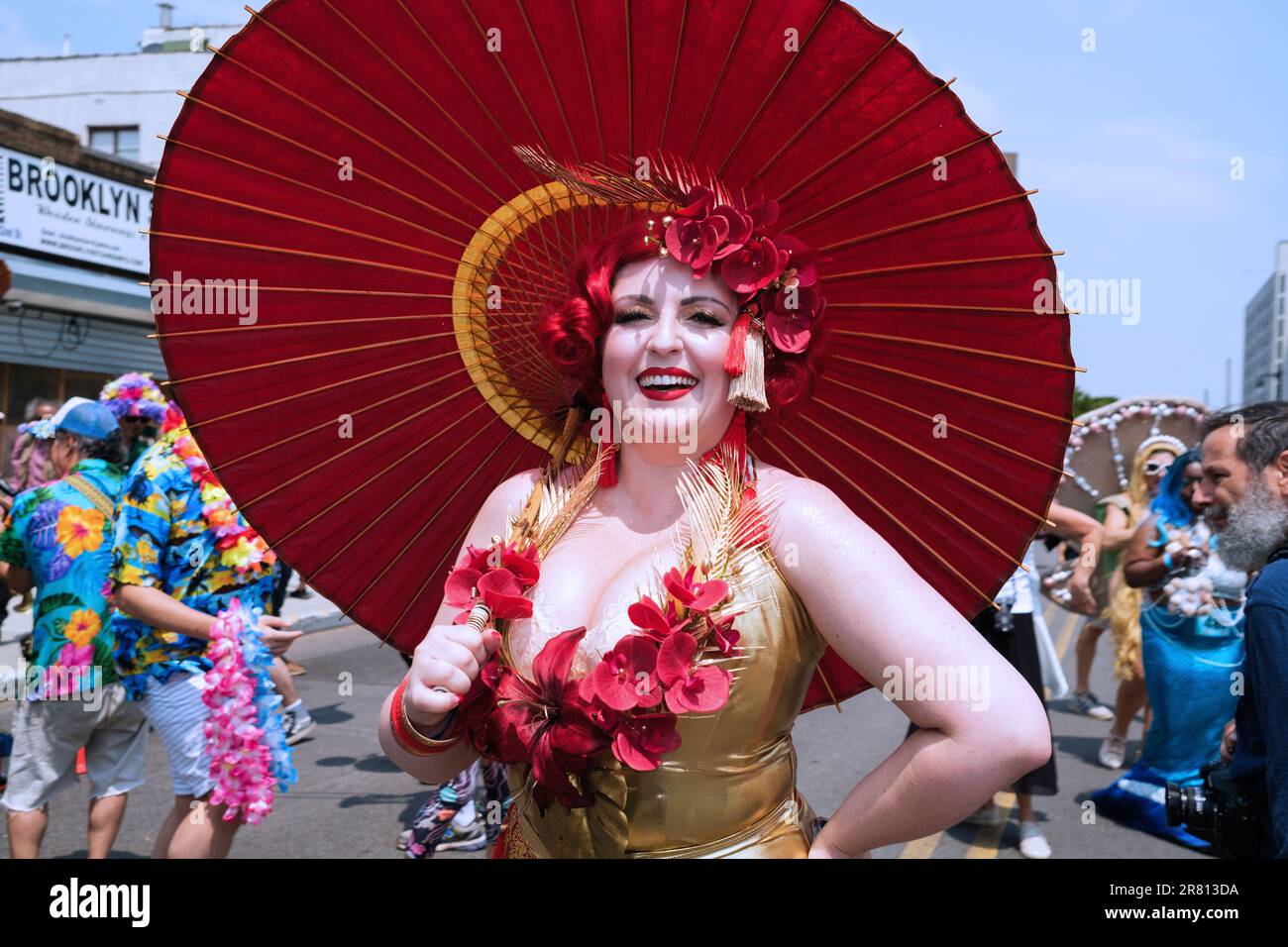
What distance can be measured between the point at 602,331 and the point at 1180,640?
4.64 meters

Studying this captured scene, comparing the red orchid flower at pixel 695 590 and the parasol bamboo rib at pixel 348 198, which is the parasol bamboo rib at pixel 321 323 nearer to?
the parasol bamboo rib at pixel 348 198

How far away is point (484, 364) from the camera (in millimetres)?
2180

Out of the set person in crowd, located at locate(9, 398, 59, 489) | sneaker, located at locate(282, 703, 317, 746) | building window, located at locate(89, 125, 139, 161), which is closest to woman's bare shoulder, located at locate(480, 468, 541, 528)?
person in crowd, located at locate(9, 398, 59, 489)

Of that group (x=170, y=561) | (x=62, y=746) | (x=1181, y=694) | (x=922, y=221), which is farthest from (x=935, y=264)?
(x=1181, y=694)

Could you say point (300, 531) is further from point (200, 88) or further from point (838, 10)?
point (838, 10)

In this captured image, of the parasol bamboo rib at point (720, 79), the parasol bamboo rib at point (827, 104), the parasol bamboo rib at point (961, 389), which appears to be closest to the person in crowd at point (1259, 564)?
the parasol bamboo rib at point (961, 389)

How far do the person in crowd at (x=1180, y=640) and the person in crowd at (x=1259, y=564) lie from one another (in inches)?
87.9

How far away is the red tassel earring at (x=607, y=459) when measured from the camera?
2.09 m

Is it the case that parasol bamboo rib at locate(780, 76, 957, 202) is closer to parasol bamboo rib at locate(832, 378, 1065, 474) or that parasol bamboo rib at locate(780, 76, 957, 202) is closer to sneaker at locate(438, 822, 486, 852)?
parasol bamboo rib at locate(832, 378, 1065, 474)

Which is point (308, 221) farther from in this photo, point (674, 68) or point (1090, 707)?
point (1090, 707)

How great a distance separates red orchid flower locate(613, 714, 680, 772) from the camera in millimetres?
1698

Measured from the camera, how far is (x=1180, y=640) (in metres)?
5.48
